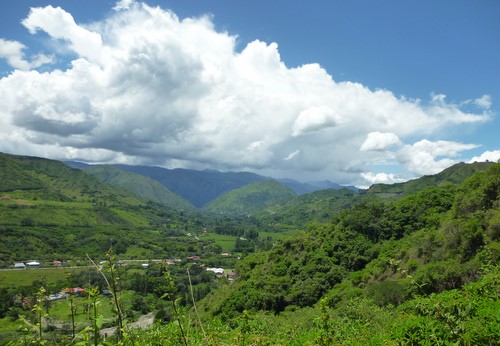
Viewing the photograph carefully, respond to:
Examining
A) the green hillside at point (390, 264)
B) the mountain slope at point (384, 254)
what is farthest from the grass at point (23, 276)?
the green hillside at point (390, 264)

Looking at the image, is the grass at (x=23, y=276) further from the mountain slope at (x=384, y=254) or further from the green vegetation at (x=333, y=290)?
the mountain slope at (x=384, y=254)

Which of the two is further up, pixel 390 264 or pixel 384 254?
pixel 390 264

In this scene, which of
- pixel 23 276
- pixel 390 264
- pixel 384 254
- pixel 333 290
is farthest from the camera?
pixel 23 276

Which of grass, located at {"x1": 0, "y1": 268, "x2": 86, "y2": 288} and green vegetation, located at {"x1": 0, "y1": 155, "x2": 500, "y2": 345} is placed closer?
green vegetation, located at {"x1": 0, "y1": 155, "x2": 500, "y2": 345}

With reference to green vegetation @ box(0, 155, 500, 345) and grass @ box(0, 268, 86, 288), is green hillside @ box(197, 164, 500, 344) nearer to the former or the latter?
green vegetation @ box(0, 155, 500, 345)

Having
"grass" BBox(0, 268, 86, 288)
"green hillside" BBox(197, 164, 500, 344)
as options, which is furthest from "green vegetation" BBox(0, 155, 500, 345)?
"grass" BBox(0, 268, 86, 288)

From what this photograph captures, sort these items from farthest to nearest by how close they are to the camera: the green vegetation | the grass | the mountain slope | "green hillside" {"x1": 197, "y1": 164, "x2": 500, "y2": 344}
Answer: the grass → the mountain slope → "green hillside" {"x1": 197, "y1": 164, "x2": 500, "y2": 344} → the green vegetation

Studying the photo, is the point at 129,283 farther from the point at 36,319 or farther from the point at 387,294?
the point at 36,319

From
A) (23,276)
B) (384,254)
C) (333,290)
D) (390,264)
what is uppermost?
(390,264)

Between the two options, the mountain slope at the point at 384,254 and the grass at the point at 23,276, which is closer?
the mountain slope at the point at 384,254

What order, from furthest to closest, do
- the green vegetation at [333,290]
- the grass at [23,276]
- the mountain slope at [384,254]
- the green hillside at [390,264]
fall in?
the grass at [23,276] < the mountain slope at [384,254] < the green hillside at [390,264] < the green vegetation at [333,290]

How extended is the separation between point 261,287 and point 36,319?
4958 centimetres

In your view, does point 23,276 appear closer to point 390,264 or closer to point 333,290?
point 333,290

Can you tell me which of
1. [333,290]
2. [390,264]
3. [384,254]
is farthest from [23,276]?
[390,264]
